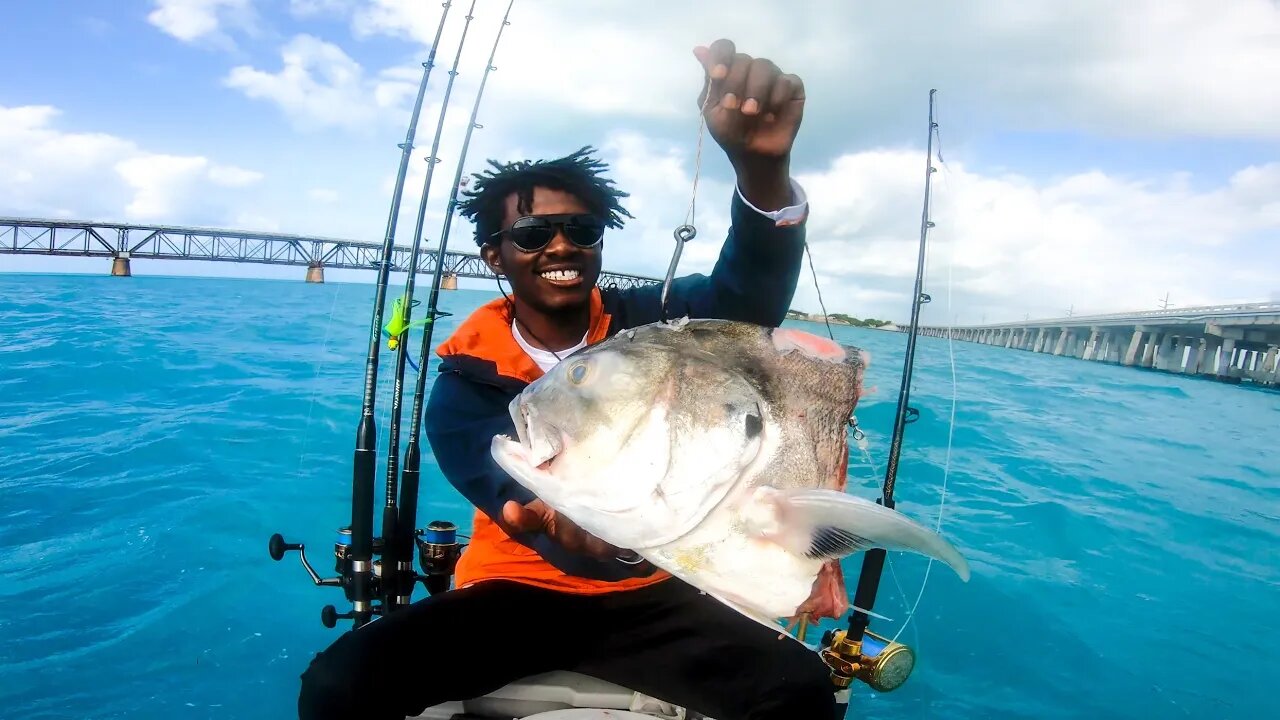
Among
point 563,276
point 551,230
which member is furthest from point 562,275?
point 551,230

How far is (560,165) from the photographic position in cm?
272

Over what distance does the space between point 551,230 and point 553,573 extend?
136 cm

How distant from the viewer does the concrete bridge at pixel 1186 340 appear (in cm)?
3719

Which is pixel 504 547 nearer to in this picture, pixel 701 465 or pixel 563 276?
pixel 563 276

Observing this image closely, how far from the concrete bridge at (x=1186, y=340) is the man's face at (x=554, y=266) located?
35258 mm

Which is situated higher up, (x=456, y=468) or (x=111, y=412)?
(x=456, y=468)

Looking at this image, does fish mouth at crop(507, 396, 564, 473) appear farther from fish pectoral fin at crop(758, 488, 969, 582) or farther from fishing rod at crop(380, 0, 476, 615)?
fishing rod at crop(380, 0, 476, 615)

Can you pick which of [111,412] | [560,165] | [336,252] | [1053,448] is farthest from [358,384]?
Answer: [336,252]

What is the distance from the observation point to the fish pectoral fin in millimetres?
1189

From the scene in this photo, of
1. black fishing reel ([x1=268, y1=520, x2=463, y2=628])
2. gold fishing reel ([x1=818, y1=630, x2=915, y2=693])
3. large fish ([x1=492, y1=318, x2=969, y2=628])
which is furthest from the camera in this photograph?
black fishing reel ([x1=268, y1=520, x2=463, y2=628])

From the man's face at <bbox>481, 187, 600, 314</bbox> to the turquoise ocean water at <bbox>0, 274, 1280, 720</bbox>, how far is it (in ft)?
3.31

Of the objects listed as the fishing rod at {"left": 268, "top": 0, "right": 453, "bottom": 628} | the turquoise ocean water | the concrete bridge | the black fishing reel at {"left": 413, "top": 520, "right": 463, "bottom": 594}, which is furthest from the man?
the concrete bridge

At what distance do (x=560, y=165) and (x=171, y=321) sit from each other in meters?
22.5

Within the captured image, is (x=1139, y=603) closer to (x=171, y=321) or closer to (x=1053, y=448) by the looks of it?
(x=1053, y=448)
